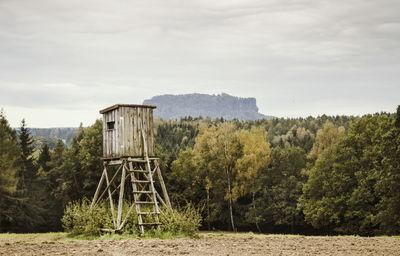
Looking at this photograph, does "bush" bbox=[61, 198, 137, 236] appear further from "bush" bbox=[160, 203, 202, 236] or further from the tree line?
the tree line

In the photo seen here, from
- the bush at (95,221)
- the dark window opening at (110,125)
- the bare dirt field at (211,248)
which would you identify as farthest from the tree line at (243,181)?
the bare dirt field at (211,248)

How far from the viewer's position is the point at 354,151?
41.8 m

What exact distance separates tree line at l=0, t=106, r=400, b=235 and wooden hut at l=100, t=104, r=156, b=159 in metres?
23.1

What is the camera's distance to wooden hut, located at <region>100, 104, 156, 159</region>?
77.7 feet

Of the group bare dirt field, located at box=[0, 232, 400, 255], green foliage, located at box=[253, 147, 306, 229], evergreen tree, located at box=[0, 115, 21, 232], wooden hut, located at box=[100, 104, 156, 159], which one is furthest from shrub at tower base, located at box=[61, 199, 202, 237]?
green foliage, located at box=[253, 147, 306, 229]

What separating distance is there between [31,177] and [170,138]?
2710 inches

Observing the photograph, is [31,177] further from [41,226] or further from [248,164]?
[248,164]

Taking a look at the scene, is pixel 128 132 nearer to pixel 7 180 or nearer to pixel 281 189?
pixel 7 180

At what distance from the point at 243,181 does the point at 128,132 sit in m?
28.6

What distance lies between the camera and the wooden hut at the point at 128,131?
77.7ft

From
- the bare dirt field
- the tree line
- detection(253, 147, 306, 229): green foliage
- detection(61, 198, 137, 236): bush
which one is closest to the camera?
the bare dirt field

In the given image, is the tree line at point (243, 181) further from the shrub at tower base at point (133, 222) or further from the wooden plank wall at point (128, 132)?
the shrub at tower base at point (133, 222)

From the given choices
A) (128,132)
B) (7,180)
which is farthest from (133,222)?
(7,180)

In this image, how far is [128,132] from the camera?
2380cm
